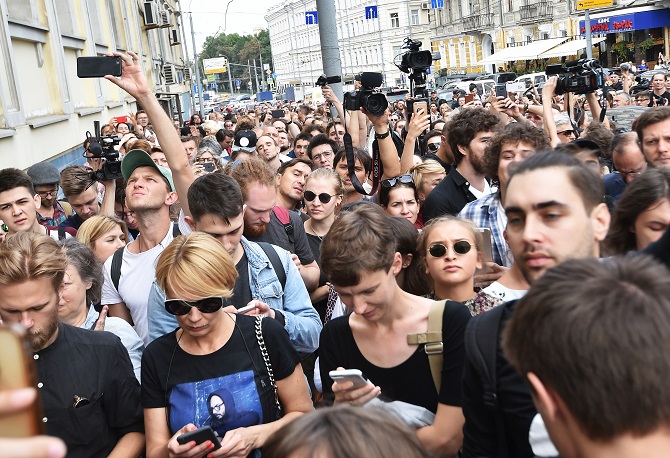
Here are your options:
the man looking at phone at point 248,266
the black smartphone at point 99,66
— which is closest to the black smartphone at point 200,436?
the man looking at phone at point 248,266

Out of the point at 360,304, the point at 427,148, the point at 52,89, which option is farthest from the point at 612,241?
the point at 52,89

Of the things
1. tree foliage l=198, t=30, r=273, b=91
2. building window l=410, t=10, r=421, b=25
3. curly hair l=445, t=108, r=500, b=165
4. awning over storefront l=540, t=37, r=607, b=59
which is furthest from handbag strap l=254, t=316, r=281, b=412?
tree foliage l=198, t=30, r=273, b=91

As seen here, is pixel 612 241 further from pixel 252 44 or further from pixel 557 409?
pixel 252 44

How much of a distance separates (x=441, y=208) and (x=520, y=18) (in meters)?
62.3

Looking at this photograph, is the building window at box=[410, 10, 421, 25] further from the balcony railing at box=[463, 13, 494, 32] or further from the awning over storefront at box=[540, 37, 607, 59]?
the awning over storefront at box=[540, 37, 607, 59]

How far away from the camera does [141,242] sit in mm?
4805

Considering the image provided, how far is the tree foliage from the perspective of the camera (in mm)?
138875

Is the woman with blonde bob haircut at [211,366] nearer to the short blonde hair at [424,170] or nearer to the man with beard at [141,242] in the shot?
the man with beard at [141,242]

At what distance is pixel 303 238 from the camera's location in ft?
17.6

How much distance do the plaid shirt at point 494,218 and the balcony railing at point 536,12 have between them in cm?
5863

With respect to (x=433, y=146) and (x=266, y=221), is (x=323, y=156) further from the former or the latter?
(x=266, y=221)

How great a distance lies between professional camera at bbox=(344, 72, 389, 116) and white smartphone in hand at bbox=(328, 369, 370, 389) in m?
4.00

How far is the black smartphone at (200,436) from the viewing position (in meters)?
3.05

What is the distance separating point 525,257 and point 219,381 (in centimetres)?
145
